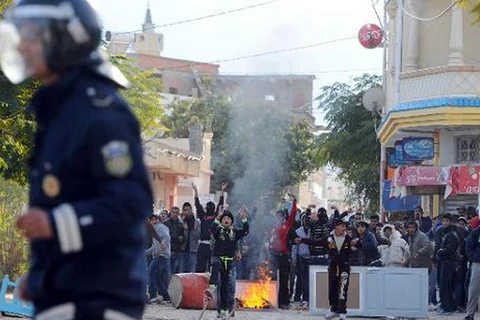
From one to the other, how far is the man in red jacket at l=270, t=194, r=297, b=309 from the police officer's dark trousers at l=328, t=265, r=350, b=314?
3.25m

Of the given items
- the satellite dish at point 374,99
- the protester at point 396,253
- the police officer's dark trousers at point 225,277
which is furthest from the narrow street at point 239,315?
the satellite dish at point 374,99

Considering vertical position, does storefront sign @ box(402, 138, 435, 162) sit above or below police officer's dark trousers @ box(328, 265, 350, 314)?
above

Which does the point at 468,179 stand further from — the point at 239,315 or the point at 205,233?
the point at 239,315

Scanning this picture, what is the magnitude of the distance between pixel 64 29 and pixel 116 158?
48 cm

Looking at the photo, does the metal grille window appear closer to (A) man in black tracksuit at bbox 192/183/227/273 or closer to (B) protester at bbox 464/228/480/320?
(A) man in black tracksuit at bbox 192/183/227/273

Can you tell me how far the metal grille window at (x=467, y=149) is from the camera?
3781 centimetres

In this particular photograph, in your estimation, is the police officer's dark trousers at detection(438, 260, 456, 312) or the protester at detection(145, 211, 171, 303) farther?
the protester at detection(145, 211, 171, 303)

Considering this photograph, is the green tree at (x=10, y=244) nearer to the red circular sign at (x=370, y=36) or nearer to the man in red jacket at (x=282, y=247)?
the man in red jacket at (x=282, y=247)

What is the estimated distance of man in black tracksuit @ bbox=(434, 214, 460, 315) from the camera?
81.7 ft

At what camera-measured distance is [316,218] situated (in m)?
26.9

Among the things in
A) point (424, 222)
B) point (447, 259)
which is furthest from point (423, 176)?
point (447, 259)

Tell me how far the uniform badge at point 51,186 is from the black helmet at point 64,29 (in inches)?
14.5

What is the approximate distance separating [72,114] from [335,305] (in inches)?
700

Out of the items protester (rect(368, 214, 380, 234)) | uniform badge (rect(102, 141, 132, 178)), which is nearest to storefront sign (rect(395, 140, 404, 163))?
protester (rect(368, 214, 380, 234))
